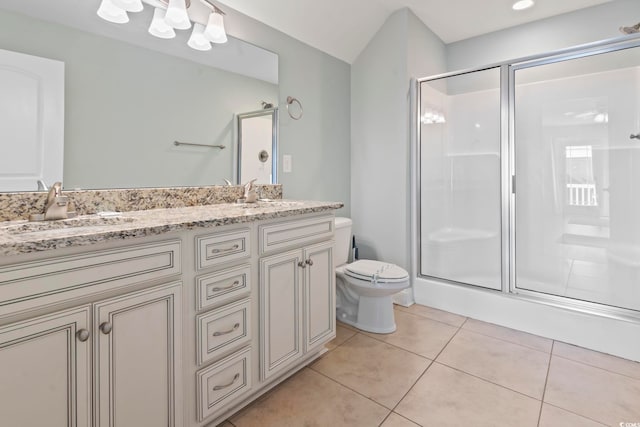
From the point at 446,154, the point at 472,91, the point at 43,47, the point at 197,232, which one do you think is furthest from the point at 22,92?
the point at 472,91

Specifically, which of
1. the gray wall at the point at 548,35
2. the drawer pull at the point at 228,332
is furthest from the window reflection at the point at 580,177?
the drawer pull at the point at 228,332

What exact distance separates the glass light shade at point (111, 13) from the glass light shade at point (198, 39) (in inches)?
13.1

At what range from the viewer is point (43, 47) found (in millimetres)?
1344

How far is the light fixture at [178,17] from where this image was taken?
1.54 m

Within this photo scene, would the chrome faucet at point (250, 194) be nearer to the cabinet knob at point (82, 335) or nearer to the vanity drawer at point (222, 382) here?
the vanity drawer at point (222, 382)

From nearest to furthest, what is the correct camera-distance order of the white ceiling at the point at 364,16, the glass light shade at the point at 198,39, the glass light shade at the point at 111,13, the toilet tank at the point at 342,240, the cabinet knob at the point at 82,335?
the cabinet knob at the point at 82,335
the glass light shade at the point at 111,13
the glass light shade at the point at 198,39
the white ceiling at the point at 364,16
the toilet tank at the point at 342,240

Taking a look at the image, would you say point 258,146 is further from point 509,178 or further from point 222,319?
point 509,178

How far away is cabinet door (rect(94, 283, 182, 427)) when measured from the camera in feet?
3.28

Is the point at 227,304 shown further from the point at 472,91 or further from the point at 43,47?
the point at 472,91

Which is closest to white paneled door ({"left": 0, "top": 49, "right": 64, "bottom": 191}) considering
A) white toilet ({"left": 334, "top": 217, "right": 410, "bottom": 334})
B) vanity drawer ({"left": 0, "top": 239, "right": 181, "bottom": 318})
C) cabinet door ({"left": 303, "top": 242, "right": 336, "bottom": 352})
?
vanity drawer ({"left": 0, "top": 239, "right": 181, "bottom": 318})

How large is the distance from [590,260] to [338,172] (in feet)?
6.65

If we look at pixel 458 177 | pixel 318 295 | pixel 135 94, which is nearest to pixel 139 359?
pixel 318 295

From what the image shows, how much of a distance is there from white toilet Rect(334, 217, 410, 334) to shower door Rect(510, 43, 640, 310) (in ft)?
3.04

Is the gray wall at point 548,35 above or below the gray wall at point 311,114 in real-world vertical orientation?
above
